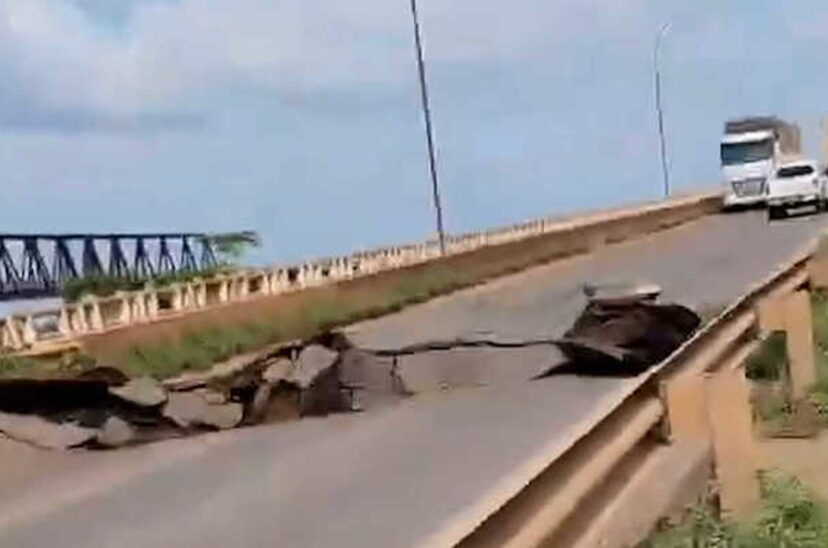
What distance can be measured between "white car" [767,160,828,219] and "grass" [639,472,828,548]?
1958 inches

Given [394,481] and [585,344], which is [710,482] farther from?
[585,344]

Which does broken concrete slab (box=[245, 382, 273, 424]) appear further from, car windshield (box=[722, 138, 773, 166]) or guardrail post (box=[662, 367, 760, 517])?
car windshield (box=[722, 138, 773, 166])

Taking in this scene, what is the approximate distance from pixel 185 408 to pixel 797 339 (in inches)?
323

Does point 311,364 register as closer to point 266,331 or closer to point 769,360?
point 769,360

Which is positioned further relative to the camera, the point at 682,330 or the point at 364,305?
the point at 364,305

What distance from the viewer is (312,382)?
45.6ft

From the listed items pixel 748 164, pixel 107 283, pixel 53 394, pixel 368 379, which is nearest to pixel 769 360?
pixel 368 379

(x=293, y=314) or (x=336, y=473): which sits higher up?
(x=336, y=473)

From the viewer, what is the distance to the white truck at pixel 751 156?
62.4m

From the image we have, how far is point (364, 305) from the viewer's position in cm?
3122

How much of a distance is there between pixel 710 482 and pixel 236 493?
2528 millimetres

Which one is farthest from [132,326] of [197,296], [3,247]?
[3,247]

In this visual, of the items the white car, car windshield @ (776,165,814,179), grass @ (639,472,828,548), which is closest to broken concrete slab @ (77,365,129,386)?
grass @ (639,472,828,548)

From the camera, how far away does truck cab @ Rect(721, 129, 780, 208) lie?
2452 inches
